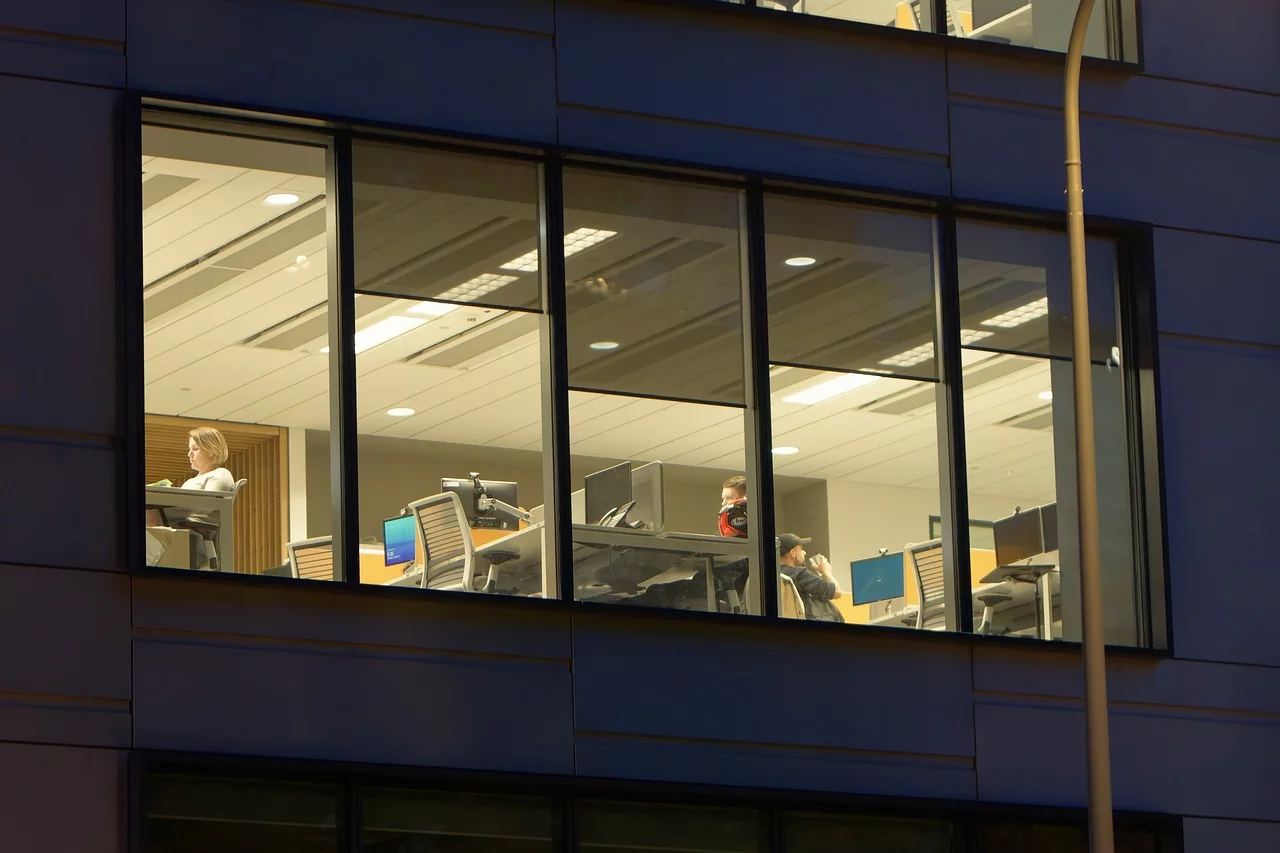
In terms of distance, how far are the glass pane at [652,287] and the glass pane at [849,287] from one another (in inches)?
13.4

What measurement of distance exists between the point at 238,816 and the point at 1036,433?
6.45 m

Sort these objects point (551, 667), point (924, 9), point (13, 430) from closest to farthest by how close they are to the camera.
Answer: point (13, 430), point (551, 667), point (924, 9)

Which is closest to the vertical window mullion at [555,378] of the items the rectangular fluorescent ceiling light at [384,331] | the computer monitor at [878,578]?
the rectangular fluorescent ceiling light at [384,331]

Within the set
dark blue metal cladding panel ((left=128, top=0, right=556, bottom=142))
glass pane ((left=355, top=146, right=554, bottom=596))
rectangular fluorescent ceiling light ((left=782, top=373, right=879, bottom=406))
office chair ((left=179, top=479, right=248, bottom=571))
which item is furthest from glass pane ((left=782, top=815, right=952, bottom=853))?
dark blue metal cladding panel ((left=128, top=0, right=556, bottom=142))

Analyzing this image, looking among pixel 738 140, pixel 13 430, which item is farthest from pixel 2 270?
pixel 738 140

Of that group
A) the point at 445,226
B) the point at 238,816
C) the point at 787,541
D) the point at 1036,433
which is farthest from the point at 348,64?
the point at 1036,433

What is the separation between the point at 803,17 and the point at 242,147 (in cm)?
417

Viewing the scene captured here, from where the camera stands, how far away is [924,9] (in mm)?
16875

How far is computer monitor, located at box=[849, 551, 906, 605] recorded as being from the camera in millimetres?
15547

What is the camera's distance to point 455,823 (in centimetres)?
1420

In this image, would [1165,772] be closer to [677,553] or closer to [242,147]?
[677,553]

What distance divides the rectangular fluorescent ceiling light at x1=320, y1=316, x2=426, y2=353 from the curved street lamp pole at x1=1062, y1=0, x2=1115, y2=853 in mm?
4224

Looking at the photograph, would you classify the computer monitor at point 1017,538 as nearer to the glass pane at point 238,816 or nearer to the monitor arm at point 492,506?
the monitor arm at point 492,506

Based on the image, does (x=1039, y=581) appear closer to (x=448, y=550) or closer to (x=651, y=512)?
(x=651, y=512)
